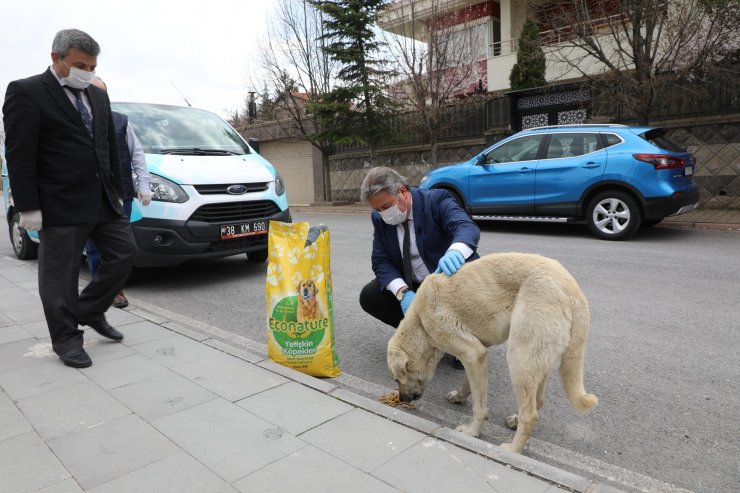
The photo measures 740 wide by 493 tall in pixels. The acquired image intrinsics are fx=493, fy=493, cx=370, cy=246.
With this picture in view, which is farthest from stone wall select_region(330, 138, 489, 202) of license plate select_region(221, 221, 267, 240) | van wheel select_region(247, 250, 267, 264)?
license plate select_region(221, 221, 267, 240)

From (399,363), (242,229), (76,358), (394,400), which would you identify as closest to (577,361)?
(399,363)

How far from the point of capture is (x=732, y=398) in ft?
10.1

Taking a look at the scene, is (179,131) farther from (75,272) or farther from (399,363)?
(399,363)

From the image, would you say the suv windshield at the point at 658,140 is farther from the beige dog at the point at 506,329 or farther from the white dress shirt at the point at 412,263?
the beige dog at the point at 506,329

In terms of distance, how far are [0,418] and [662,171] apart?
8968 mm

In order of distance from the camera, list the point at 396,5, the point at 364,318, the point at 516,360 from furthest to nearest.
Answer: the point at 396,5 → the point at 364,318 → the point at 516,360

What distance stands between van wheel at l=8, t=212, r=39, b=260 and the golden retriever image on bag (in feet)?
22.3

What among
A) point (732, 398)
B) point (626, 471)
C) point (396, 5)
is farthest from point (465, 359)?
point (396, 5)

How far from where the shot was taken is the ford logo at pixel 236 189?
20.0ft

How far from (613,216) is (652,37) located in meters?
4.78

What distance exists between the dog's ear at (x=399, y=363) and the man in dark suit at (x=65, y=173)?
2320 millimetres

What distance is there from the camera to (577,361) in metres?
2.36

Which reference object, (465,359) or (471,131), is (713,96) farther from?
(465,359)

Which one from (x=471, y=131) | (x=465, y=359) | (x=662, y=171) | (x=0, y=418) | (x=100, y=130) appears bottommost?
(x=0, y=418)
